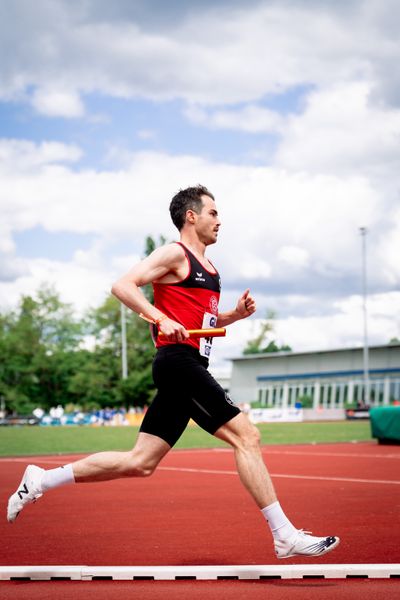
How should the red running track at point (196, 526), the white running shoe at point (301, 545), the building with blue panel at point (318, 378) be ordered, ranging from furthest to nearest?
1. the building with blue panel at point (318, 378)
2. the white running shoe at point (301, 545)
3. the red running track at point (196, 526)

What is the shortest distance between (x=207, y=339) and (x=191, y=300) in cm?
26

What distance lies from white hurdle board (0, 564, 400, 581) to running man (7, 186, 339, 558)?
144 millimetres

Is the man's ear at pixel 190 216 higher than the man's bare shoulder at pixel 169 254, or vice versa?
the man's ear at pixel 190 216

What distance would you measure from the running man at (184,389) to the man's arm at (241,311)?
522 mm

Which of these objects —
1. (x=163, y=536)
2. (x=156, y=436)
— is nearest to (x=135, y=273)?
(x=156, y=436)

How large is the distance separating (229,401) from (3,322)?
91118 mm

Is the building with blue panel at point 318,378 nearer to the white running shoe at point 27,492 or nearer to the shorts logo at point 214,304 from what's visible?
the shorts logo at point 214,304

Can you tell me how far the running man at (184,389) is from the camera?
5.40 m

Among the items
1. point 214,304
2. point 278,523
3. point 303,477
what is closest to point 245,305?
point 214,304

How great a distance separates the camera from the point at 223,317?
6543 millimetres

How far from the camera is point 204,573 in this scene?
520cm

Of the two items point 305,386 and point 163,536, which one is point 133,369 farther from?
point 163,536

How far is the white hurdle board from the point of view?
5.19m

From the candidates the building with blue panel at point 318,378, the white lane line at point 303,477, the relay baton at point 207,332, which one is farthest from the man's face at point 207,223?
the building with blue panel at point 318,378
